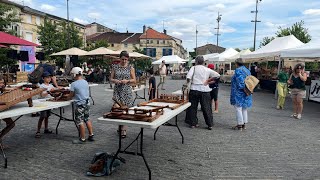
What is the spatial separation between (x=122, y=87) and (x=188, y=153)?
1.79 metres

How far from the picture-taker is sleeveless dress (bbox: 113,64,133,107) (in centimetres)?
551

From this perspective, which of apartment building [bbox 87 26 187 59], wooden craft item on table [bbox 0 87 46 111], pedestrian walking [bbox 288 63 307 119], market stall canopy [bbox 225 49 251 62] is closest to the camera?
wooden craft item on table [bbox 0 87 46 111]

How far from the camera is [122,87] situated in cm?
556

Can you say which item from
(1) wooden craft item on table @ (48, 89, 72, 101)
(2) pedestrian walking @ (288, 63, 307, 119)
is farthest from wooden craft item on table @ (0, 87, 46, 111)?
(2) pedestrian walking @ (288, 63, 307, 119)

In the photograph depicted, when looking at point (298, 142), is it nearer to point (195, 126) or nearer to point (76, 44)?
point (195, 126)

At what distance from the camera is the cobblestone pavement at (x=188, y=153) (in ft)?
13.1

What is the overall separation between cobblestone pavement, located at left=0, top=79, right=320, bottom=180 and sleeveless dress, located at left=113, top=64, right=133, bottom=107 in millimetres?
805

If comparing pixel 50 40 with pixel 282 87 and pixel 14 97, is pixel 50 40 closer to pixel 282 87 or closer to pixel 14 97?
pixel 282 87

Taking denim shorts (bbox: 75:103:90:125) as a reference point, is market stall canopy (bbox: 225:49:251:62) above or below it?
above

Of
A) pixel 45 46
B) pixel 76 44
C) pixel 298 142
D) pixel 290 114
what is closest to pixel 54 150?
pixel 298 142

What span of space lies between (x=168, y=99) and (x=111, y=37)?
255ft

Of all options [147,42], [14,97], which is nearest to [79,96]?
[14,97]

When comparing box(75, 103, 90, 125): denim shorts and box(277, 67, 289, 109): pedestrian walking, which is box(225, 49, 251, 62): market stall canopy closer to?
box(277, 67, 289, 109): pedestrian walking

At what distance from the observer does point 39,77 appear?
293 inches
